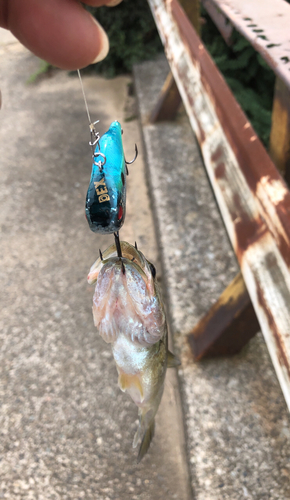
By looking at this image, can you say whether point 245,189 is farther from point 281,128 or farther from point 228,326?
point 281,128

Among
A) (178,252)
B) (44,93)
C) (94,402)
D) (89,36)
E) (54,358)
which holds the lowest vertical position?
(44,93)

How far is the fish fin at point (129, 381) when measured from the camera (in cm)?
103

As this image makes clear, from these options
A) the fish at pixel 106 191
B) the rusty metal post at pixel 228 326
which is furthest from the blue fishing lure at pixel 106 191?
the rusty metal post at pixel 228 326

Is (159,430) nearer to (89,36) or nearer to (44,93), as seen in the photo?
(89,36)

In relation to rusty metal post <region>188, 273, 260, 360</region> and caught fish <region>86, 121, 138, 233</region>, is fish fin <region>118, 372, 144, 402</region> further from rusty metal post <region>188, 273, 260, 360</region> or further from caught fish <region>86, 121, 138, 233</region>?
rusty metal post <region>188, 273, 260, 360</region>

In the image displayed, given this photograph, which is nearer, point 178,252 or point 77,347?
point 77,347

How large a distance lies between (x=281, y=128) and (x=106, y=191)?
1.74m

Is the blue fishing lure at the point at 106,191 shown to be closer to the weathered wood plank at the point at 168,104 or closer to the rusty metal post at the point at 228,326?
the rusty metal post at the point at 228,326

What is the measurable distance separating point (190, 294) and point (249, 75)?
251cm

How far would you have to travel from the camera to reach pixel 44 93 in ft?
16.6

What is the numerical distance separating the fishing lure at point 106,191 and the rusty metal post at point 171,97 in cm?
318

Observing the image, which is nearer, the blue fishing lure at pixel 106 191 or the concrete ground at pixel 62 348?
the blue fishing lure at pixel 106 191

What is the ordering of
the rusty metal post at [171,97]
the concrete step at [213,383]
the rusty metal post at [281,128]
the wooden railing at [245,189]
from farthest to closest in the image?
the rusty metal post at [171,97] < the rusty metal post at [281,128] < the concrete step at [213,383] < the wooden railing at [245,189]

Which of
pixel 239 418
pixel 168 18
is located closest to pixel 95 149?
pixel 239 418
